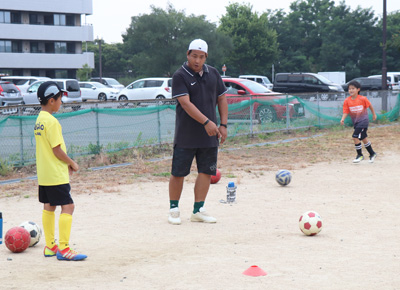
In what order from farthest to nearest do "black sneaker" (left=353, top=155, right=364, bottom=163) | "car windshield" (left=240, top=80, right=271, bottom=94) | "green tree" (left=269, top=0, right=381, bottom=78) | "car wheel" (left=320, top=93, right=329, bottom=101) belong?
"green tree" (left=269, top=0, right=381, bottom=78)
"car windshield" (left=240, top=80, right=271, bottom=94)
"car wheel" (left=320, top=93, right=329, bottom=101)
"black sneaker" (left=353, top=155, right=364, bottom=163)

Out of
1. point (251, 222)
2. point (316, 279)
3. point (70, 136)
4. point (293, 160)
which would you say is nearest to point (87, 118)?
point (70, 136)

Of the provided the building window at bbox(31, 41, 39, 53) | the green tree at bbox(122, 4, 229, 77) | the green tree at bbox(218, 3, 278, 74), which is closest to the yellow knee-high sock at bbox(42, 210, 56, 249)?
the green tree at bbox(122, 4, 229, 77)

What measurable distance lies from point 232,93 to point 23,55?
142ft

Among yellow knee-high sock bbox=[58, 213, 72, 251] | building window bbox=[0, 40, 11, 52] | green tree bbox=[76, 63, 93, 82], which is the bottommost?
yellow knee-high sock bbox=[58, 213, 72, 251]

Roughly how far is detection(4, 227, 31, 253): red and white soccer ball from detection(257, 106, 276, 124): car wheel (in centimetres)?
1133

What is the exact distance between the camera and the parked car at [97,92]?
38344mm

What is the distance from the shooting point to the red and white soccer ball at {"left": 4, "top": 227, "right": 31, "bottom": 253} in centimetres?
546

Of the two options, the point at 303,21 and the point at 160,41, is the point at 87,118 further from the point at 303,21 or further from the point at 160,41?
the point at 303,21

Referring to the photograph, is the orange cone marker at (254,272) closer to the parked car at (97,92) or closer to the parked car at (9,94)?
the parked car at (9,94)

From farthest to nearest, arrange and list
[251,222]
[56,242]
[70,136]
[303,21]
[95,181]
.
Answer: [303,21]
[70,136]
[95,181]
[251,222]
[56,242]

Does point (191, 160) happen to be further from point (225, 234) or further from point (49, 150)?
point (49, 150)

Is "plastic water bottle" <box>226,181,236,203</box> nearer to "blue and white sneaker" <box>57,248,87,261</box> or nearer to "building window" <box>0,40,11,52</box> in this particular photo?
"blue and white sneaker" <box>57,248,87,261</box>

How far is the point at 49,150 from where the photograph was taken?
5234 millimetres

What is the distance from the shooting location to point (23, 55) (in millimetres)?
57844
